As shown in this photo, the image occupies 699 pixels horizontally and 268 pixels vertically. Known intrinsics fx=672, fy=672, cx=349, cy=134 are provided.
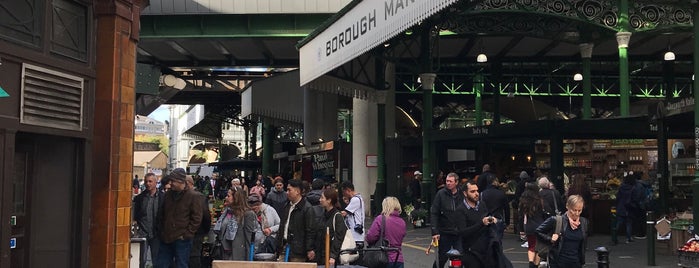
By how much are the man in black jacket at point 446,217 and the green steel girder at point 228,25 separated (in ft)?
55.7

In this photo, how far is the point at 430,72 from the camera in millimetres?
21609

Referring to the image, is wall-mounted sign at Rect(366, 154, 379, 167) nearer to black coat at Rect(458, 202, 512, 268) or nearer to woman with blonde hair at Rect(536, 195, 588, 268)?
black coat at Rect(458, 202, 512, 268)

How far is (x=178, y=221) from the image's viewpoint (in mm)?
8922

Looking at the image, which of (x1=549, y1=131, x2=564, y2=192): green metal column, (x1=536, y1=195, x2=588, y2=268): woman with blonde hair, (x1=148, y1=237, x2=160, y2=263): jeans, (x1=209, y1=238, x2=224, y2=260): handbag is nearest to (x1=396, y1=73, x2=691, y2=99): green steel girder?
(x1=549, y1=131, x2=564, y2=192): green metal column

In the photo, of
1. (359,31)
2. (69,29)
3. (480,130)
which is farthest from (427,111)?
(69,29)

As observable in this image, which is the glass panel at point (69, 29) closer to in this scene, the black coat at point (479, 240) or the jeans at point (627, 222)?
the black coat at point (479, 240)

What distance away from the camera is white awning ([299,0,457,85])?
12305 mm

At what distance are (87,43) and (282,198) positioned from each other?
6345mm

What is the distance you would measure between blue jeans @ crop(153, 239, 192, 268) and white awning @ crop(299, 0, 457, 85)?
562 cm

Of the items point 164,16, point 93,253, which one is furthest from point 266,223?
point 164,16

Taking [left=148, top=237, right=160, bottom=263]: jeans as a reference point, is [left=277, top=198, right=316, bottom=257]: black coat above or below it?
above

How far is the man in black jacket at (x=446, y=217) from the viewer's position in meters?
9.05

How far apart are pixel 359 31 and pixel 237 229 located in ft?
23.6

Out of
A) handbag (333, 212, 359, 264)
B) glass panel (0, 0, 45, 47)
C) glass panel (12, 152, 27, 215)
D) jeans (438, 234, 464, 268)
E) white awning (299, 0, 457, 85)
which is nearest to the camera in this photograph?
glass panel (0, 0, 45, 47)
